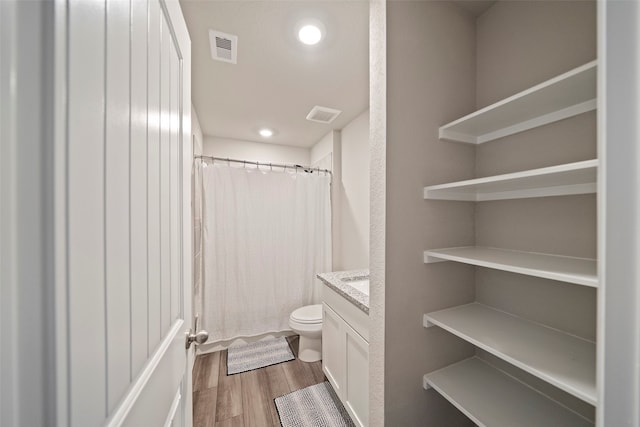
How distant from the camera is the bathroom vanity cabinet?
1225 mm

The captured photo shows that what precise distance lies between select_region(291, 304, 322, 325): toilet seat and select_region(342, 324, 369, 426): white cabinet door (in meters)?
0.70

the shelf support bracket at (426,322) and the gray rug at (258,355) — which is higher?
the shelf support bracket at (426,322)

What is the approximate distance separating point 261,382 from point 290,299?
827mm

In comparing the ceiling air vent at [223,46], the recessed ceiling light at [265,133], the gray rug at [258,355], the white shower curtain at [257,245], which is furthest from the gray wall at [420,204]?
the recessed ceiling light at [265,133]

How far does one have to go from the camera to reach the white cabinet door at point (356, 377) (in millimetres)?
1218

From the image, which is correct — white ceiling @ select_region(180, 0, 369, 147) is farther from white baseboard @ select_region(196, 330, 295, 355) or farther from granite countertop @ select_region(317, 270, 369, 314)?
white baseboard @ select_region(196, 330, 295, 355)

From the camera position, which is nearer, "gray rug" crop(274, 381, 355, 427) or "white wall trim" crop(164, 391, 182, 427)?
"white wall trim" crop(164, 391, 182, 427)

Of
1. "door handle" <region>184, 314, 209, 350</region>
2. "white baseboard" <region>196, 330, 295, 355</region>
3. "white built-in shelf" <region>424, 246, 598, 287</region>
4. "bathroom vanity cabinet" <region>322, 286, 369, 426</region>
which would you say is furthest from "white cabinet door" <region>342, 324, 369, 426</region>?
"white baseboard" <region>196, 330, 295, 355</region>

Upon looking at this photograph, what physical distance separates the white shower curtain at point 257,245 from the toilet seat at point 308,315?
0.80ft

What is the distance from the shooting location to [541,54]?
93 cm

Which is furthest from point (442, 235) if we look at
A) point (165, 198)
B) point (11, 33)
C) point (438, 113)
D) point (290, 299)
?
point (290, 299)

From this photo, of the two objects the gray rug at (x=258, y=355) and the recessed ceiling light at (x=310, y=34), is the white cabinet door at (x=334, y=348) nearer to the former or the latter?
the gray rug at (x=258, y=355)

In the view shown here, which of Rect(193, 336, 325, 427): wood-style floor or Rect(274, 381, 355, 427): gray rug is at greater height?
Rect(274, 381, 355, 427): gray rug

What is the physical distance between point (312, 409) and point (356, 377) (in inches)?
21.4
